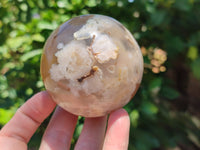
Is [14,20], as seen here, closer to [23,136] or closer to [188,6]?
[23,136]

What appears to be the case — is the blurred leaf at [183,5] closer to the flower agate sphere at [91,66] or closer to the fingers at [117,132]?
the flower agate sphere at [91,66]

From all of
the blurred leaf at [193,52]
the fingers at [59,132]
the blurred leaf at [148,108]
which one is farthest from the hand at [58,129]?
the blurred leaf at [193,52]

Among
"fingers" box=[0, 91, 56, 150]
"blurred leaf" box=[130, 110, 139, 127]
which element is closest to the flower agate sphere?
"fingers" box=[0, 91, 56, 150]

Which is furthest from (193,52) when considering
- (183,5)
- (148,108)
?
(148,108)

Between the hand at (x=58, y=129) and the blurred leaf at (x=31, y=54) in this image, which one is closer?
the hand at (x=58, y=129)

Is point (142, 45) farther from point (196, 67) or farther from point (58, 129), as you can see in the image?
point (58, 129)
